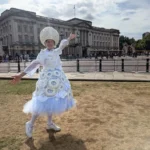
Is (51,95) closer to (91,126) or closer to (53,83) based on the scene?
(53,83)

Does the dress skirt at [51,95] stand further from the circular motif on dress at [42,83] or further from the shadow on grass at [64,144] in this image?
the shadow on grass at [64,144]

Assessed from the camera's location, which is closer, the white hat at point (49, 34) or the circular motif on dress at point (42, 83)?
the circular motif on dress at point (42, 83)

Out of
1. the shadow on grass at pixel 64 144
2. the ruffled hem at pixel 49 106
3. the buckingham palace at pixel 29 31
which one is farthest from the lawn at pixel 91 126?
the buckingham palace at pixel 29 31

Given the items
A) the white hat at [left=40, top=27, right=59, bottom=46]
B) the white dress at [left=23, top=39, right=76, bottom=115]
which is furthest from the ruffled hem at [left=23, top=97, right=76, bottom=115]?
the white hat at [left=40, top=27, right=59, bottom=46]

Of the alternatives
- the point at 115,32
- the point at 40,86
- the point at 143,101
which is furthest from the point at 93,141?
the point at 115,32

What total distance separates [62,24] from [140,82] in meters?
89.6

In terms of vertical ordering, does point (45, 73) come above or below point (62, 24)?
below

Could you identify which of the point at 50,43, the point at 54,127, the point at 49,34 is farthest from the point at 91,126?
the point at 49,34

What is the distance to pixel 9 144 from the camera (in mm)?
3604

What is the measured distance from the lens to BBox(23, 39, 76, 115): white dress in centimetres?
362

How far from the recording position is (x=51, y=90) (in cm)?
367

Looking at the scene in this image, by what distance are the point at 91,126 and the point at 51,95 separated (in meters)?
1.23

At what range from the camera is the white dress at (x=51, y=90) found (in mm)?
3615

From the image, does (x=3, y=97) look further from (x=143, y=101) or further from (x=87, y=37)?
(x=87, y=37)
